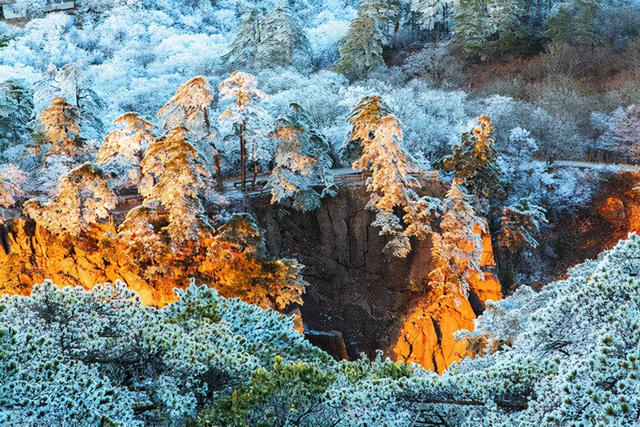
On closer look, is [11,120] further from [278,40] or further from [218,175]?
[278,40]

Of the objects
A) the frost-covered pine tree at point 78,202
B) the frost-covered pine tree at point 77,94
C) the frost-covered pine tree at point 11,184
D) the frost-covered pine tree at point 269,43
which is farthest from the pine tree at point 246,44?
the frost-covered pine tree at point 78,202

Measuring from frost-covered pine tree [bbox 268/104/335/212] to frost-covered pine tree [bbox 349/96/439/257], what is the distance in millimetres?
2079

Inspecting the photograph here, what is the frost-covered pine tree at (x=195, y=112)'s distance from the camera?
24.2m

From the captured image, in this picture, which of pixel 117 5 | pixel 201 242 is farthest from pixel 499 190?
pixel 117 5

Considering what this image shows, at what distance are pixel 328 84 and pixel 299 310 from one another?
17733 millimetres

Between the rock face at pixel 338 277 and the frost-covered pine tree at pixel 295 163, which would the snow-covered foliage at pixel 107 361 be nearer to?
the rock face at pixel 338 277

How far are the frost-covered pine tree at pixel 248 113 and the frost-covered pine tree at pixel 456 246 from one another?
762 centimetres

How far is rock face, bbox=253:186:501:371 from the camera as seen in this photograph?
24609 mm

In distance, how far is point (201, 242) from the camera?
22969mm

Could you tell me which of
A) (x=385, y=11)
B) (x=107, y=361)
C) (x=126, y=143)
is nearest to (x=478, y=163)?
(x=126, y=143)

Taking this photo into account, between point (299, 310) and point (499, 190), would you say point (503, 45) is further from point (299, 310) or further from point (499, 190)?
point (299, 310)

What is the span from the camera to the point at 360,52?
1662 inches

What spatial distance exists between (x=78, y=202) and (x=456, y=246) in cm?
1451

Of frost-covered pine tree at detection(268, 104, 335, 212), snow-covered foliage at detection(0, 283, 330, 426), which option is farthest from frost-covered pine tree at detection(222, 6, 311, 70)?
snow-covered foliage at detection(0, 283, 330, 426)
